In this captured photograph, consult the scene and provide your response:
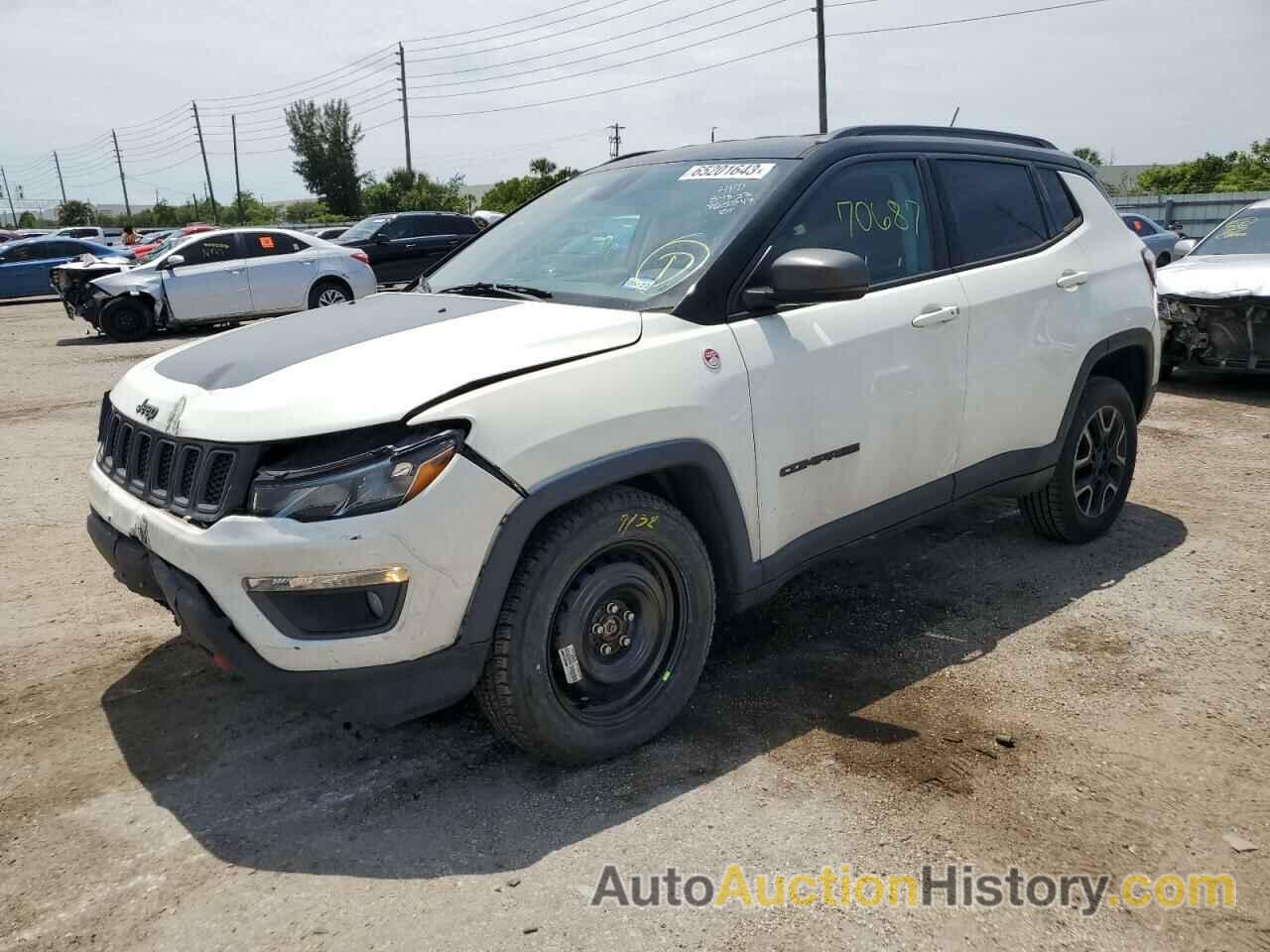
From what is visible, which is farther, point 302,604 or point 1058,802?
point 1058,802

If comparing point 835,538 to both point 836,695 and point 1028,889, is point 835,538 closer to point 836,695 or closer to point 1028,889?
point 836,695

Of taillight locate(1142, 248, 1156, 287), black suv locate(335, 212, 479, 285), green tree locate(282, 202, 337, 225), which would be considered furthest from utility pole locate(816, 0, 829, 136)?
green tree locate(282, 202, 337, 225)

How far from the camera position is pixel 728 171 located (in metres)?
3.65

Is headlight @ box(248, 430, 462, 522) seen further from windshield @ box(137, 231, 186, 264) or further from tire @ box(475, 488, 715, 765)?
windshield @ box(137, 231, 186, 264)

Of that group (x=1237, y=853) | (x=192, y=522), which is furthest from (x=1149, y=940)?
(x=192, y=522)

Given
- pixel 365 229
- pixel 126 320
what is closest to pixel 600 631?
pixel 126 320

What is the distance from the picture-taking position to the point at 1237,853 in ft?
8.66

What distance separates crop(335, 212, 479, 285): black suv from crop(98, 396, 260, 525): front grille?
16.6 metres

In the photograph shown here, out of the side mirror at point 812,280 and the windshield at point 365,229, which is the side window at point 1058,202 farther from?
the windshield at point 365,229

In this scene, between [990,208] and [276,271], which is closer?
[990,208]

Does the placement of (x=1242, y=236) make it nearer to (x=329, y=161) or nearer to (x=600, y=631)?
(x=600, y=631)

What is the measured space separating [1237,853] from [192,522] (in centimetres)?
288

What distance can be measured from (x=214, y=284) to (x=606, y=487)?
13740mm

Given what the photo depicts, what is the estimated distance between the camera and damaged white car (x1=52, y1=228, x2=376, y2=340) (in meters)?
14.9
